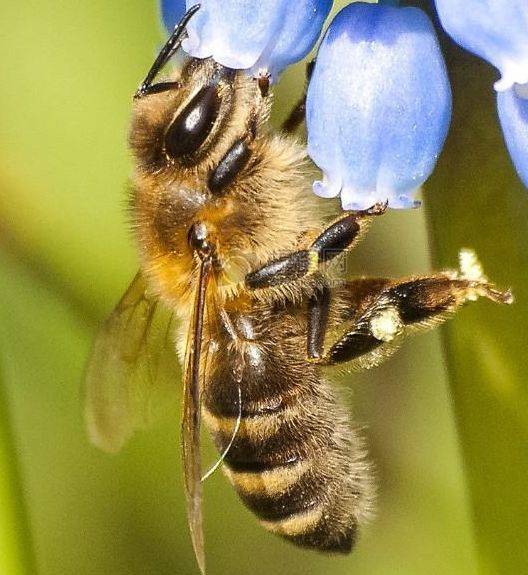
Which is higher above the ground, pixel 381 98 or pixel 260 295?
pixel 381 98

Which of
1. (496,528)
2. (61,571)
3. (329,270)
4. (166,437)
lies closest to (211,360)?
(329,270)

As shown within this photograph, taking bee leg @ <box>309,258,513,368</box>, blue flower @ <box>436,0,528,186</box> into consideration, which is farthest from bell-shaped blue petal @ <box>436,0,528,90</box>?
bee leg @ <box>309,258,513,368</box>

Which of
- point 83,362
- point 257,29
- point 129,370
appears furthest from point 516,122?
point 83,362

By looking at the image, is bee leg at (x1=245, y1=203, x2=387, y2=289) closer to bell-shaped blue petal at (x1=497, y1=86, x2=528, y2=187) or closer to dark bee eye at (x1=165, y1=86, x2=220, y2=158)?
dark bee eye at (x1=165, y1=86, x2=220, y2=158)

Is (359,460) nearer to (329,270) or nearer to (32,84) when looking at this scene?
(329,270)

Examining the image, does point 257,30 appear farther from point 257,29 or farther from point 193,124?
point 193,124
